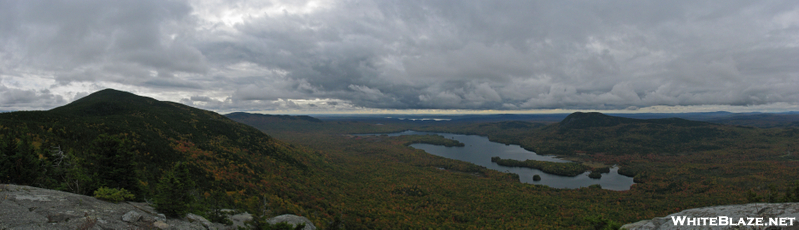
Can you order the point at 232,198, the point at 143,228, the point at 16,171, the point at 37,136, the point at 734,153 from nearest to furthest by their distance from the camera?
the point at 143,228 → the point at 16,171 → the point at 37,136 → the point at 232,198 → the point at 734,153

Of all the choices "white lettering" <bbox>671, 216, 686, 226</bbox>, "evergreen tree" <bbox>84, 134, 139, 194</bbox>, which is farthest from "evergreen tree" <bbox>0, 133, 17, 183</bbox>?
"white lettering" <bbox>671, 216, 686, 226</bbox>

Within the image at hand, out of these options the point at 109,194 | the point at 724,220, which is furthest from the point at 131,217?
the point at 724,220

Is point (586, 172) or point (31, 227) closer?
point (31, 227)

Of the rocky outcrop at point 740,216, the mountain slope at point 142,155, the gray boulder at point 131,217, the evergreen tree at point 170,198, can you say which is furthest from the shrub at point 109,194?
the rocky outcrop at point 740,216

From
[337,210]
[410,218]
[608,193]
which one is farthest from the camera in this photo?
[608,193]

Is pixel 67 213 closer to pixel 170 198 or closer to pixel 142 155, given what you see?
pixel 170 198

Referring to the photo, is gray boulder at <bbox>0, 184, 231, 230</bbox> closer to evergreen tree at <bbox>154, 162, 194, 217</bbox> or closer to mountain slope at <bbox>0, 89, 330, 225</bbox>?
evergreen tree at <bbox>154, 162, 194, 217</bbox>

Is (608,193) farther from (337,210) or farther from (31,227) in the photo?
(31,227)

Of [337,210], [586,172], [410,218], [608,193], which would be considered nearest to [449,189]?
[410,218]
